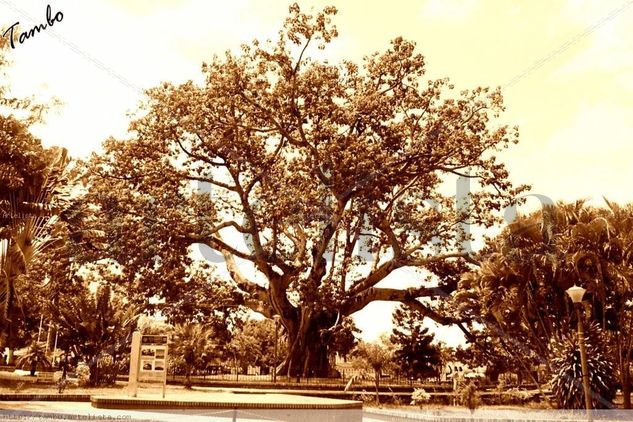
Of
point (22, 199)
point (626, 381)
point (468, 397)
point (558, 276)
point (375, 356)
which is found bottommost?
point (468, 397)

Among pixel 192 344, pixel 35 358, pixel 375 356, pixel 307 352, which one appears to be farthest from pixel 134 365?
pixel 35 358

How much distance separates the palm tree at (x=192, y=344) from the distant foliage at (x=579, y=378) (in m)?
16.4

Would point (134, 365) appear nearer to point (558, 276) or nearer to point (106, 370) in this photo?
point (106, 370)

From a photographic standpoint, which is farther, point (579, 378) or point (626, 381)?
point (626, 381)

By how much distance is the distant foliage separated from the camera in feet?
69.8

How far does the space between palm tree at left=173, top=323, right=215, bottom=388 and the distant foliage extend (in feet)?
53.7

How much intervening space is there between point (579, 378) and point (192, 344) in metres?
17.4

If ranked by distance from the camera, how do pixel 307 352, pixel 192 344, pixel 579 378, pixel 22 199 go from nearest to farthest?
pixel 22 199
pixel 579 378
pixel 192 344
pixel 307 352

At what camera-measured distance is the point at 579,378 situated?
70.0 ft

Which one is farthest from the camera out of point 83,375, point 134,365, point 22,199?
point 83,375

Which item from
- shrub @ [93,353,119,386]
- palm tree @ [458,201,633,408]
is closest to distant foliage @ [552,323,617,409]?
palm tree @ [458,201,633,408]

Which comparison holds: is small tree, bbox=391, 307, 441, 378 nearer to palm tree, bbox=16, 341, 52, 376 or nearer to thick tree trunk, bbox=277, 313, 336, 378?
thick tree trunk, bbox=277, 313, 336, 378

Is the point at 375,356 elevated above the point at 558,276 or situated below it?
below

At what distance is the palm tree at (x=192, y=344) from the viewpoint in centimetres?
2862
